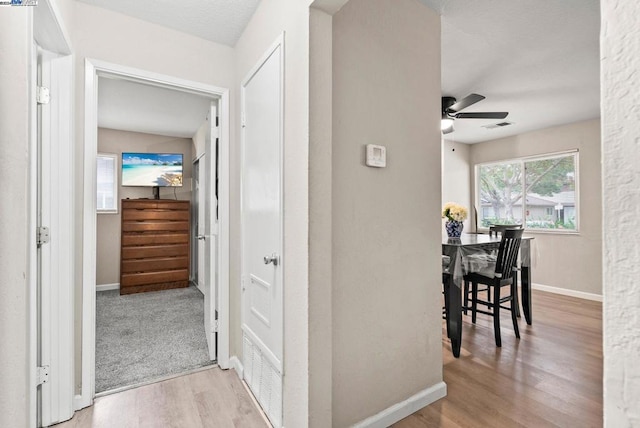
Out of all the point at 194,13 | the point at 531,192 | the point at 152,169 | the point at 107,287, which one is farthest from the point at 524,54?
the point at 107,287

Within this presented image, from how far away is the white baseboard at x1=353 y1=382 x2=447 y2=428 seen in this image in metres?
1.66

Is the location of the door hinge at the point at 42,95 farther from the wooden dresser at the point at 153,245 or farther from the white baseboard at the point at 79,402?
the wooden dresser at the point at 153,245

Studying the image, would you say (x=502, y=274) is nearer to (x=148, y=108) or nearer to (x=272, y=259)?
(x=272, y=259)

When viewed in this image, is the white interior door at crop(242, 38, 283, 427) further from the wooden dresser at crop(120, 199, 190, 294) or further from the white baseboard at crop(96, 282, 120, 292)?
the white baseboard at crop(96, 282, 120, 292)

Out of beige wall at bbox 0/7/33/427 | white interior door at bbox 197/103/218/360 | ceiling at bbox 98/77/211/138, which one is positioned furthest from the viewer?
ceiling at bbox 98/77/211/138

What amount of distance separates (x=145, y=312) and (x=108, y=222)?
1835 mm

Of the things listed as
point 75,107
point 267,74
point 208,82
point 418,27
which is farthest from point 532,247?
point 75,107

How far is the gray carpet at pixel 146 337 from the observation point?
2285mm

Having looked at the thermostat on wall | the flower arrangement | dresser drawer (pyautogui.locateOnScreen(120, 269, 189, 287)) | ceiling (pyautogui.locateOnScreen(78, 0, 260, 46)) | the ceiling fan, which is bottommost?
dresser drawer (pyautogui.locateOnScreen(120, 269, 189, 287))

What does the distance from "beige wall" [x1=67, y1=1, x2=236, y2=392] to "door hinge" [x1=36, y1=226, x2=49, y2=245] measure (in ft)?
0.59

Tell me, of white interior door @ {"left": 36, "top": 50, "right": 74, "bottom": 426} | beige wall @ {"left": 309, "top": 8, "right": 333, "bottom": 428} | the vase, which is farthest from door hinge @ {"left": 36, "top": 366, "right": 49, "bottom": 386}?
the vase

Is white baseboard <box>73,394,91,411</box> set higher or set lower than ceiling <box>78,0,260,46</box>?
lower

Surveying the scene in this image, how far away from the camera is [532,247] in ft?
11.5

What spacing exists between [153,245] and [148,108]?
192cm
